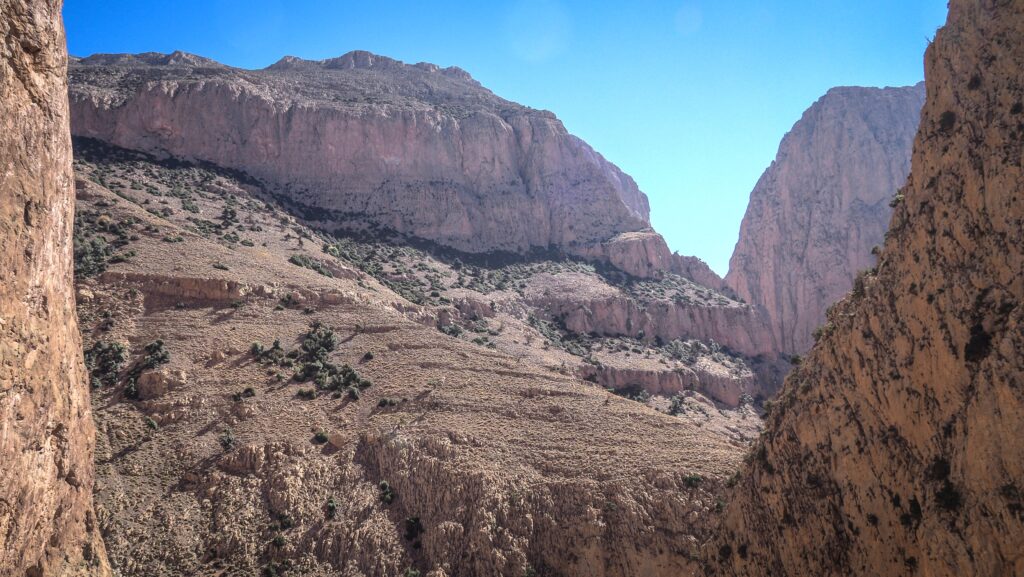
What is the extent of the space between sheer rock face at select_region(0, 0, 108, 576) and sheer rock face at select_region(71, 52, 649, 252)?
62490mm

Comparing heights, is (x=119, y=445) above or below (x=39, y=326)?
Answer: below

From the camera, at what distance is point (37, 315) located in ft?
53.2

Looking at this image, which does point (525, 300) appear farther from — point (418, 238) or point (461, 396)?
point (461, 396)

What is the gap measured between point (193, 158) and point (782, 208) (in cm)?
8784

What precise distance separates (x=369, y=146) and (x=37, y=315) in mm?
76262

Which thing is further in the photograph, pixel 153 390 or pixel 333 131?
pixel 333 131

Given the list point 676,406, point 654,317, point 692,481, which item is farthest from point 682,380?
point 692,481

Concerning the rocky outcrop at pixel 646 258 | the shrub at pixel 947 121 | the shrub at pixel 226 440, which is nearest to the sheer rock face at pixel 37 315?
the shrub at pixel 226 440

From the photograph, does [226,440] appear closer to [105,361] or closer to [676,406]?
[105,361]

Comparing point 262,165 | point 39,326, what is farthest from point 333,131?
point 39,326

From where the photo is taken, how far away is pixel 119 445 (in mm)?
31516

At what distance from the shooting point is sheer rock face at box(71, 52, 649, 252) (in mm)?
79750

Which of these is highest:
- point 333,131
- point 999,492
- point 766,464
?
point 333,131

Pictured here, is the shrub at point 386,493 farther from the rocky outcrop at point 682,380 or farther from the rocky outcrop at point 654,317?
the rocky outcrop at point 654,317
